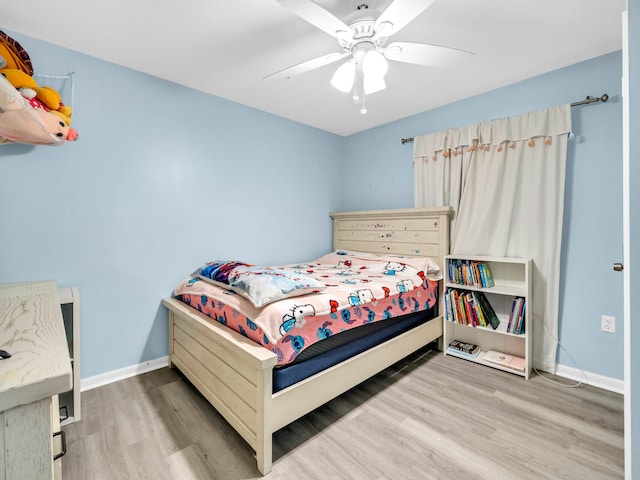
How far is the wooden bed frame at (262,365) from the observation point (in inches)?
56.7

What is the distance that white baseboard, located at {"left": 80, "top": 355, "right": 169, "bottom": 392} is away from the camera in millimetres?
2143

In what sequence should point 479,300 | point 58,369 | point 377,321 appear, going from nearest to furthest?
point 58,369 → point 377,321 → point 479,300

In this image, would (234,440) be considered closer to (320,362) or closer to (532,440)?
(320,362)

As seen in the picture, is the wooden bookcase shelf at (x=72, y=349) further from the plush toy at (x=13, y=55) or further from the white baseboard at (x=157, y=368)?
the plush toy at (x=13, y=55)

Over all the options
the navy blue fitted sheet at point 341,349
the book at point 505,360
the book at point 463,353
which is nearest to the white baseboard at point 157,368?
the book at point 505,360

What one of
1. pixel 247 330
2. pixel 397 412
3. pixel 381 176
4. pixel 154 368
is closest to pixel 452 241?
pixel 381 176

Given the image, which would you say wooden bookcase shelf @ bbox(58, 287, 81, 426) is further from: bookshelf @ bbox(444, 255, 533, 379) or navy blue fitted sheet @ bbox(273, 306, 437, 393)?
bookshelf @ bbox(444, 255, 533, 379)

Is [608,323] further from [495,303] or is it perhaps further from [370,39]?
[370,39]

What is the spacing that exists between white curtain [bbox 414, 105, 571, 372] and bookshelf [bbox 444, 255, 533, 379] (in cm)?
12

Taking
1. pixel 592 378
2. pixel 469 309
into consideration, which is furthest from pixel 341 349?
pixel 592 378

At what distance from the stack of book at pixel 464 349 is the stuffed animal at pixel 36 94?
3.36 meters

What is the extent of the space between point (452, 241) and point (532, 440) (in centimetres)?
162

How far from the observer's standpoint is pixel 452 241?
2.84m

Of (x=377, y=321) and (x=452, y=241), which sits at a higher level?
(x=452, y=241)
